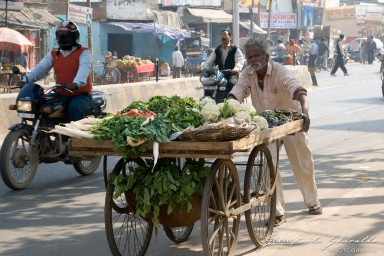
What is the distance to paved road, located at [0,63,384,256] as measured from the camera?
6.29 meters

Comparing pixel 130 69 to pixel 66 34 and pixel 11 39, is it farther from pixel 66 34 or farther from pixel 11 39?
pixel 66 34

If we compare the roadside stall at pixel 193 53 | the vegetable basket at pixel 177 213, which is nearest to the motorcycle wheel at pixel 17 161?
the vegetable basket at pixel 177 213

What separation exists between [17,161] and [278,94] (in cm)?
335

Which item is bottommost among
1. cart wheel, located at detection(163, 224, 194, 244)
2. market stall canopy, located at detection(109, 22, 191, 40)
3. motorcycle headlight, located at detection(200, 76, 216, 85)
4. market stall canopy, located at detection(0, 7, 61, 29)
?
cart wheel, located at detection(163, 224, 194, 244)

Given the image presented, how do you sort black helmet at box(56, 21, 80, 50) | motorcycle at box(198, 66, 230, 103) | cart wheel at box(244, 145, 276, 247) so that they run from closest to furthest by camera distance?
cart wheel at box(244, 145, 276, 247), black helmet at box(56, 21, 80, 50), motorcycle at box(198, 66, 230, 103)

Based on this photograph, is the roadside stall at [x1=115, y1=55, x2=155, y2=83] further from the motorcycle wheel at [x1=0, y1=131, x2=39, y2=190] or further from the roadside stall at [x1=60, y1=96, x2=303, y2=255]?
the roadside stall at [x1=60, y1=96, x2=303, y2=255]

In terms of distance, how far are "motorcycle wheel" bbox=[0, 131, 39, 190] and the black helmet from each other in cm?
113

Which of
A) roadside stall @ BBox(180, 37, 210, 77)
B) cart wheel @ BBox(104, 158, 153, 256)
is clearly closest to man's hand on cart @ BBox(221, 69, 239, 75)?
cart wheel @ BBox(104, 158, 153, 256)

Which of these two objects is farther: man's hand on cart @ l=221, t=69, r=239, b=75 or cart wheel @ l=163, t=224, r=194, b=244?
man's hand on cart @ l=221, t=69, r=239, b=75

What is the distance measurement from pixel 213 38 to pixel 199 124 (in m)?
46.2

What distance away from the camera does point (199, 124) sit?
5371mm

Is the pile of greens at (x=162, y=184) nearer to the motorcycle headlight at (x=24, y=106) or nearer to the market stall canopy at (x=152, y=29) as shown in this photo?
the motorcycle headlight at (x=24, y=106)

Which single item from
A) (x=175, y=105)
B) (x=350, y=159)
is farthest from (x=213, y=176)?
(x=350, y=159)

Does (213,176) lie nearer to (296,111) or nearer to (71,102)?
(296,111)
